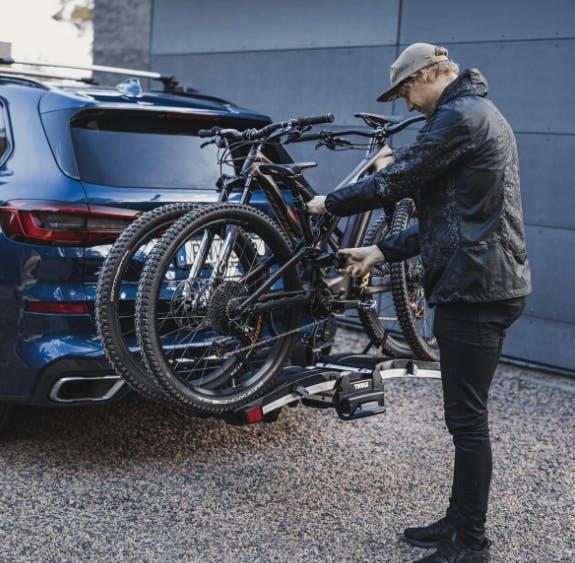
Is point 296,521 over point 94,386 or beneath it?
beneath

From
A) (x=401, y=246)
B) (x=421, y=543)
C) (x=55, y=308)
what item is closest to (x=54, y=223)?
(x=55, y=308)

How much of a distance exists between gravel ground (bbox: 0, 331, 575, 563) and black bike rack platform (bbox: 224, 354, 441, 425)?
39 centimetres

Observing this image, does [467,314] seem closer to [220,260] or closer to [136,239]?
[220,260]

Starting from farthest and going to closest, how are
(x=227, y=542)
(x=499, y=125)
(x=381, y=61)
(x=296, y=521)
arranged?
(x=381, y=61), (x=296, y=521), (x=227, y=542), (x=499, y=125)

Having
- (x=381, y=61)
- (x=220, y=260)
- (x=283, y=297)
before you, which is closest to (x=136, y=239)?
(x=220, y=260)

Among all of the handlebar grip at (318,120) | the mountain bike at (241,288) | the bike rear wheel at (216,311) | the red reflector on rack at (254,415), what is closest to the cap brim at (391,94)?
the handlebar grip at (318,120)

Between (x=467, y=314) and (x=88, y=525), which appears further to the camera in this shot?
(x=88, y=525)

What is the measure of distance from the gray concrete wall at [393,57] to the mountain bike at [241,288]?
2.49 meters

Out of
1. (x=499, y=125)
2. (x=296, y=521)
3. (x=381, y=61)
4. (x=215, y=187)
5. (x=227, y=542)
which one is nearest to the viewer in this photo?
(x=499, y=125)

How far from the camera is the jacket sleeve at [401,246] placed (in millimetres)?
3908

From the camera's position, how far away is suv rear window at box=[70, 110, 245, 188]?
4.17 m

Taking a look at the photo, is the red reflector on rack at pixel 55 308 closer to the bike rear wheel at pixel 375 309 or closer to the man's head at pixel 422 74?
the bike rear wheel at pixel 375 309

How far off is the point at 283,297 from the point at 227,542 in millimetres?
1111

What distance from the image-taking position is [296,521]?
3826 millimetres
